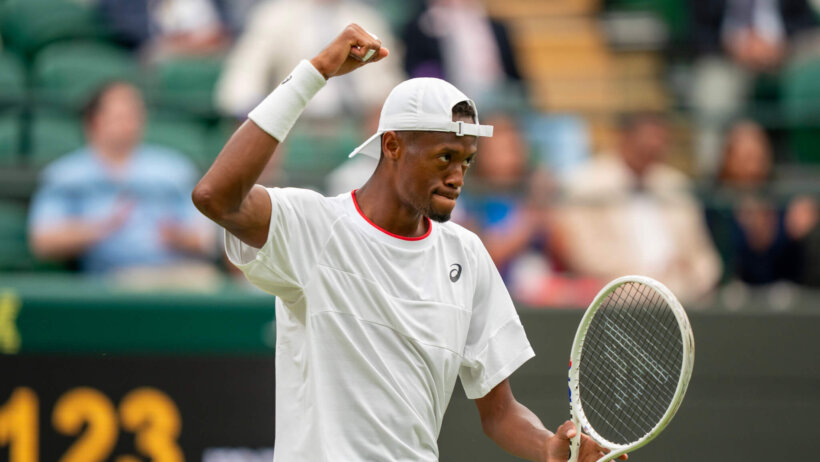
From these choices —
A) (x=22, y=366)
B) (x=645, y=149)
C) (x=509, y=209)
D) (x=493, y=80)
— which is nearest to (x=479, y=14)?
(x=493, y=80)

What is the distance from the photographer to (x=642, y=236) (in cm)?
636

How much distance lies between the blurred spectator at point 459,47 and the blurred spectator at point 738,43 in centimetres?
153

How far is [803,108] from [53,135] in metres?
Result: 4.85

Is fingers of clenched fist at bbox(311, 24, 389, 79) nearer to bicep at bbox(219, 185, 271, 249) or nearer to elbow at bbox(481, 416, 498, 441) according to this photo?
bicep at bbox(219, 185, 271, 249)

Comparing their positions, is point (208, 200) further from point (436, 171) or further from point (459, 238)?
A: point (459, 238)

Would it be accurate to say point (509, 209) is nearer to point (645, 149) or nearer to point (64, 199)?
point (645, 149)

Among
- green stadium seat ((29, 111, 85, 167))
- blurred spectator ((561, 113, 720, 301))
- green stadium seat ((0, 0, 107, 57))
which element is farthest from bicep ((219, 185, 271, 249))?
green stadium seat ((0, 0, 107, 57))

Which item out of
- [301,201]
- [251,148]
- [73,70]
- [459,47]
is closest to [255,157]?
[251,148]

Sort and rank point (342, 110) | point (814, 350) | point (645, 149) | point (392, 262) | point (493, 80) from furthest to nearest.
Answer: point (493, 80) < point (342, 110) < point (645, 149) < point (814, 350) < point (392, 262)

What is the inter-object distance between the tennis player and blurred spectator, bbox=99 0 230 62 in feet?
16.7

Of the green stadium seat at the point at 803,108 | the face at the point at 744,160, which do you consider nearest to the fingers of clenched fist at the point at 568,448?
the face at the point at 744,160

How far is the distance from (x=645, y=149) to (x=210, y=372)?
9.26ft

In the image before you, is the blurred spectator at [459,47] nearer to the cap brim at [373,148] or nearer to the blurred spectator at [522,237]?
the blurred spectator at [522,237]

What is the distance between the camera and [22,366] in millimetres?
5625
